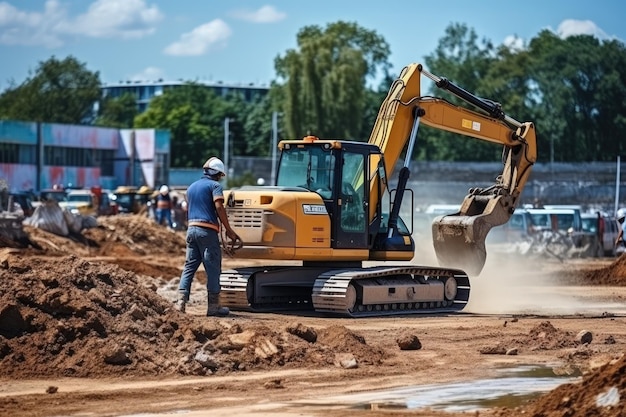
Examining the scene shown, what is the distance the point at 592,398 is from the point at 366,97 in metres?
91.5

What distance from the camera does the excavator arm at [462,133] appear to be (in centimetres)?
2120

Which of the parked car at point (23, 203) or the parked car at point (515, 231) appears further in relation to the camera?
the parked car at point (23, 203)

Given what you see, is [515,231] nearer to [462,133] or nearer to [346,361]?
[462,133]

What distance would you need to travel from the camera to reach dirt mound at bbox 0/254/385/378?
492 inches

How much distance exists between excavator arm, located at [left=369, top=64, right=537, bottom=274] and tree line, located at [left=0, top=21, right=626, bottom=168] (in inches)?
2468

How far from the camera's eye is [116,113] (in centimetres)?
13450

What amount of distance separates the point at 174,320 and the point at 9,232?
22731 mm

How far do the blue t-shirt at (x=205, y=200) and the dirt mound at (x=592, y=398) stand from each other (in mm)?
8661

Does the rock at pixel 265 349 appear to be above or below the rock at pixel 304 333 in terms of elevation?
below

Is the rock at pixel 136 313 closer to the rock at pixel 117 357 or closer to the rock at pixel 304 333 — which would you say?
the rock at pixel 117 357

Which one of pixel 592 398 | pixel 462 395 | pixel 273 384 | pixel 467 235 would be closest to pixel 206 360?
pixel 273 384

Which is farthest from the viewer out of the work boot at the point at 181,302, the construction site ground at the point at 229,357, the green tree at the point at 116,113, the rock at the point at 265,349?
the green tree at the point at 116,113

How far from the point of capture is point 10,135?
82.2 meters

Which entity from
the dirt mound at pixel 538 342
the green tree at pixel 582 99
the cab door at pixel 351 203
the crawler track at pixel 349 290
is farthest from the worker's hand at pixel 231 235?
the green tree at pixel 582 99
